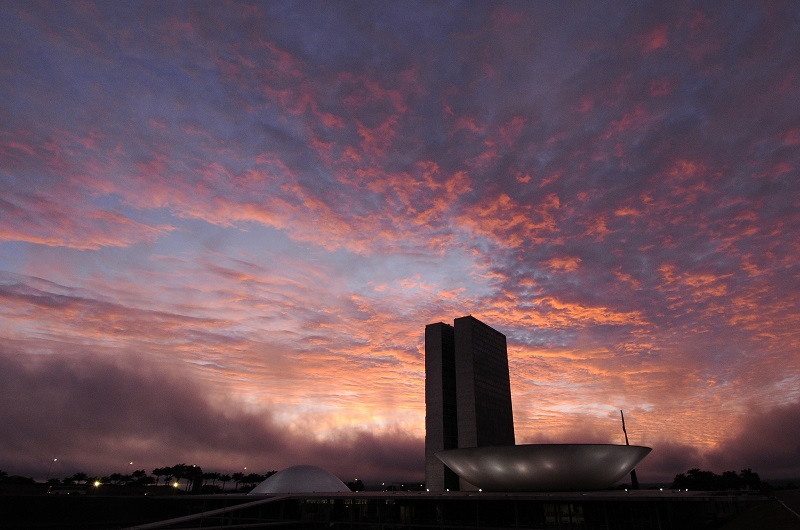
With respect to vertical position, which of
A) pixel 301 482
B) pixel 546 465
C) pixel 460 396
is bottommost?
pixel 301 482

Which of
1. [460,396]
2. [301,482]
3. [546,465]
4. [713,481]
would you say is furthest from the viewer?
[713,481]

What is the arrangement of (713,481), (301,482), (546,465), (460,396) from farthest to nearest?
1. (713,481)
2. (460,396)
3. (301,482)
4. (546,465)

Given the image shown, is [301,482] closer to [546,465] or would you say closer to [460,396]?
[460,396]

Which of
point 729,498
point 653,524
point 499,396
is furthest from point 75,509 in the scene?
point 499,396

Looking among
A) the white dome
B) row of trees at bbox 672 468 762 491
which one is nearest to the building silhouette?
the white dome

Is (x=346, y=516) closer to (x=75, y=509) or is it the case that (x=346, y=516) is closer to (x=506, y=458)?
(x=506, y=458)

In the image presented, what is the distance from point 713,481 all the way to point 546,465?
534 feet

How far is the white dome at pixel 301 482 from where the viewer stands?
107m

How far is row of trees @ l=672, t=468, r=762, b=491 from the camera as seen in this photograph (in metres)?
171

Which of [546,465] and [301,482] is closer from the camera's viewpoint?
[546,465]

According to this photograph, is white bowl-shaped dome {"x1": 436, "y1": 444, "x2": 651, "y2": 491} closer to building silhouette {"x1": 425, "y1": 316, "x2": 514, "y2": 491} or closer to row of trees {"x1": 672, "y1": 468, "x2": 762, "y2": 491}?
building silhouette {"x1": 425, "y1": 316, "x2": 514, "y2": 491}

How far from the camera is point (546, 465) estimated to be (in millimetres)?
61875

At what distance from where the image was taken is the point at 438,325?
146750 mm

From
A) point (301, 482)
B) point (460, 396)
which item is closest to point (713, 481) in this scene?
point (460, 396)
